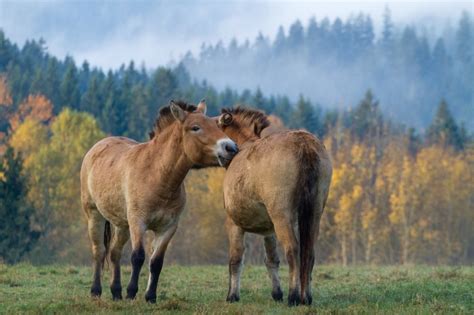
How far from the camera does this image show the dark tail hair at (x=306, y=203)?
31.5ft

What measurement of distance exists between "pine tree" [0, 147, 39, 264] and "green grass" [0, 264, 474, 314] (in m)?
22.2

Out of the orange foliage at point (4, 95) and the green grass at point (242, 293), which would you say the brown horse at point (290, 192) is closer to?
the green grass at point (242, 293)

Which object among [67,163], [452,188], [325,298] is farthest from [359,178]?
[325,298]

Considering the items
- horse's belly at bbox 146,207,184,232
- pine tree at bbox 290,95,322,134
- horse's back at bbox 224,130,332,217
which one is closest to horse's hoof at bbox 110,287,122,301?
horse's belly at bbox 146,207,184,232

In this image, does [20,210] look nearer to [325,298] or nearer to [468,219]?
[325,298]

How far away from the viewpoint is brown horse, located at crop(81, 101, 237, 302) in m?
10.7

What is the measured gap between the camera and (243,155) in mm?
10719

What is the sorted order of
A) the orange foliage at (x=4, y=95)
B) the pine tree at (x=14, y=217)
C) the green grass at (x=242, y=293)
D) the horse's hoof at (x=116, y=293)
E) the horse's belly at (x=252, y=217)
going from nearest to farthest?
the green grass at (x=242, y=293)
the horse's belly at (x=252, y=217)
the horse's hoof at (x=116, y=293)
the pine tree at (x=14, y=217)
the orange foliage at (x=4, y=95)

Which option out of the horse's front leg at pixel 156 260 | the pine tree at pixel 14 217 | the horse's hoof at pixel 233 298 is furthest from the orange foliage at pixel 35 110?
the horse's hoof at pixel 233 298

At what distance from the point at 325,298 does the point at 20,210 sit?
3160cm

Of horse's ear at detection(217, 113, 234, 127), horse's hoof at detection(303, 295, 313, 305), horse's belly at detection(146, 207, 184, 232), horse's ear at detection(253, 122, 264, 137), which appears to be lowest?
horse's hoof at detection(303, 295, 313, 305)

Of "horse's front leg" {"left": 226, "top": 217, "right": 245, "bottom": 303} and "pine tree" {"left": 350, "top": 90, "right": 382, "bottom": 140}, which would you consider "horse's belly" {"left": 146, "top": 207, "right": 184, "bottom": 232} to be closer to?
→ "horse's front leg" {"left": 226, "top": 217, "right": 245, "bottom": 303}

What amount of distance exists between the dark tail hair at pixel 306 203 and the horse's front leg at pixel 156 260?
227cm

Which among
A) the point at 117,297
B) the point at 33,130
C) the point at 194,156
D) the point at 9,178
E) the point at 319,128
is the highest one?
the point at 319,128
